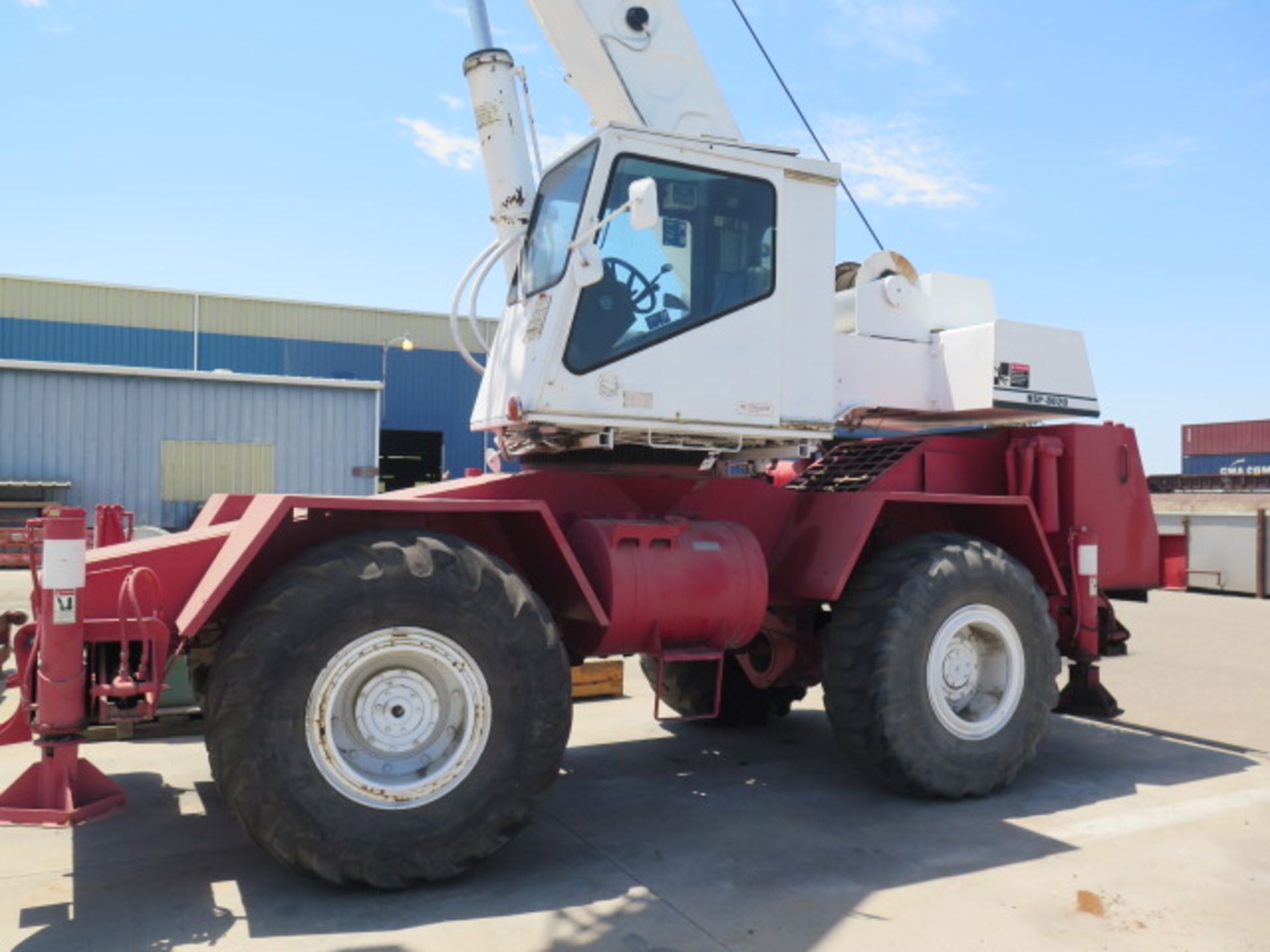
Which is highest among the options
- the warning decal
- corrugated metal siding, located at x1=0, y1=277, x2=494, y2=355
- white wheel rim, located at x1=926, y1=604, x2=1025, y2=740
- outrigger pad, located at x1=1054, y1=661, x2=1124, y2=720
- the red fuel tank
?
corrugated metal siding, located at x1=0, y1=277, x2=494, y2=355

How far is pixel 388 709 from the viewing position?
420cm

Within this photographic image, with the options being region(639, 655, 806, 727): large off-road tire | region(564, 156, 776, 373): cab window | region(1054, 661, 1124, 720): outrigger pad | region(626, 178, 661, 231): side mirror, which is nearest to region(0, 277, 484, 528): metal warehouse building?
region(639, 655, 806, 727): large off-road tire

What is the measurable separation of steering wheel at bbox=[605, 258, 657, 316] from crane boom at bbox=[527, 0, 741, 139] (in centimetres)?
116

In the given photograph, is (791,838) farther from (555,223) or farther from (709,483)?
(555,223)

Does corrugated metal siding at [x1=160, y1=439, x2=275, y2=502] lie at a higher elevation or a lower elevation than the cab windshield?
lower

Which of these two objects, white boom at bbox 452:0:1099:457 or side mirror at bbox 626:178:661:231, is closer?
side mirror at bbox 626:178:661:231

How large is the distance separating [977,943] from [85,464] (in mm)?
20867

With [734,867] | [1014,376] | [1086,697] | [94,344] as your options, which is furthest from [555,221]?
[94,344]

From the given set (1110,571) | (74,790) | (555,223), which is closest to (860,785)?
(1110,571)

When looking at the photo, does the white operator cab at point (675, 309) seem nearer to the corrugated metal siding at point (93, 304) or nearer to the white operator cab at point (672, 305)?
the white operator cab at point (672, 305)

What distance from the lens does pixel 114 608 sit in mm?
4172

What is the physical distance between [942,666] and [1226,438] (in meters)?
50.7

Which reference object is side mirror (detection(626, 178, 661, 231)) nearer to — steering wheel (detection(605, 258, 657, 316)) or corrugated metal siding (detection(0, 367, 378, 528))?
steering wheel (detection(605, 258, 657, 316))

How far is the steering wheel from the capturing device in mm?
4977
